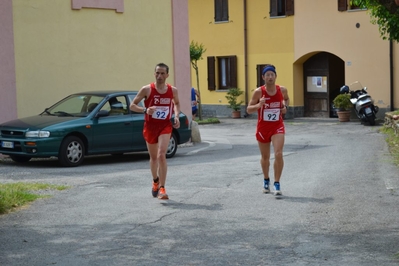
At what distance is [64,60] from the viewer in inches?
797

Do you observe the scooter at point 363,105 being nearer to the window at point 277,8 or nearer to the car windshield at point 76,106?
the window at point 277,8

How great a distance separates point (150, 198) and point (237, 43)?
91.0 feet

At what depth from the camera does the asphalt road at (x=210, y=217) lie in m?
7.36

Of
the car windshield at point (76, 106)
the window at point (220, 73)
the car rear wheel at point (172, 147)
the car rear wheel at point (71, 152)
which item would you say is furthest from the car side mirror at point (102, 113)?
the window at point (220, 73)

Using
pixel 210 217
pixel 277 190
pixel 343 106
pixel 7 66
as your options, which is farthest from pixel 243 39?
pixel 210 217

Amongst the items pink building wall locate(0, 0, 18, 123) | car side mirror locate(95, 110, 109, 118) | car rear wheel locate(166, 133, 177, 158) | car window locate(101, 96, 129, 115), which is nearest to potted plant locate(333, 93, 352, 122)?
car rear wheel locate(166, 133, 177, 158)

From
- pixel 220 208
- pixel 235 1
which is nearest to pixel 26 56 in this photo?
pixel 220 208

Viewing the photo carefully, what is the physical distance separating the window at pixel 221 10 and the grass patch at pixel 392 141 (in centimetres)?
1266

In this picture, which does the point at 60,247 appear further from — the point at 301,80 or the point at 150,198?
the point at 301,80

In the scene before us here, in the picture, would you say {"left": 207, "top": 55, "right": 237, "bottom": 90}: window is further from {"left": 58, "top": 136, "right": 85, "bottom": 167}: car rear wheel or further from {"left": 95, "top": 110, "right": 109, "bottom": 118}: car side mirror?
{"left": 58, "top": 136, "right": 85, "bottom": 167}: car rear wheel

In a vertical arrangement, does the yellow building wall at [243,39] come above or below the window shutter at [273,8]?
below

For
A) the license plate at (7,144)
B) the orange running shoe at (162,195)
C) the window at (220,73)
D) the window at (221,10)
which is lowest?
the orange running shoe at (162,195)

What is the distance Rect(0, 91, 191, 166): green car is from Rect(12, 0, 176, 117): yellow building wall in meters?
1.80

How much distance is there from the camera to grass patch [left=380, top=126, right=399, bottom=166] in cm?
1775
